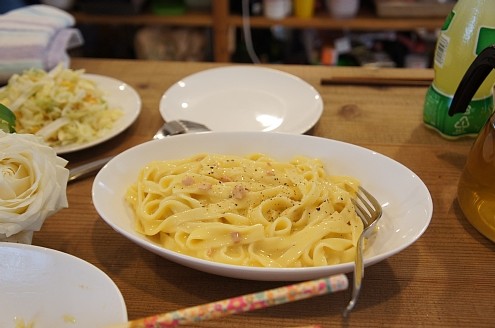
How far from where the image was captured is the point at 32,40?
1.47m

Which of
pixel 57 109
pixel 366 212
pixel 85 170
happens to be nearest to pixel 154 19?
pixel 57 109

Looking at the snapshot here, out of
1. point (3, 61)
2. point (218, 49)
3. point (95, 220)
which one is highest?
point (3, 61)

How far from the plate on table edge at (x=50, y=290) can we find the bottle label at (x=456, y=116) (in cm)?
91

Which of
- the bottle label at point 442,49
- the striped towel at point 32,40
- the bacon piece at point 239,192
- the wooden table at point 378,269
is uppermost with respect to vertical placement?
the bottle label at point 442,49

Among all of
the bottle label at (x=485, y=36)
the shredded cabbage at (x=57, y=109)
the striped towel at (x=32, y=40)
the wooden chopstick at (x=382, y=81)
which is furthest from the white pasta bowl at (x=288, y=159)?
the striped towel at (x=32, y=40)

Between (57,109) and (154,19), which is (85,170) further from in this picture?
(154,19)

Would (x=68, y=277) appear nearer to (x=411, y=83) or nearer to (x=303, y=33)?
(x=411, y=83)

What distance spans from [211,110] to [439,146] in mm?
632

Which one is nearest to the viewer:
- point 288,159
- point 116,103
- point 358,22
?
point 288,159

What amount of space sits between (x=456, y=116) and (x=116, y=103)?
3.02ft

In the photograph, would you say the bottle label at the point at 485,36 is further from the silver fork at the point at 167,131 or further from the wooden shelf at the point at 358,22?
the wooden shelf at the point at 358,22

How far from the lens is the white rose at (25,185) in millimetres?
752

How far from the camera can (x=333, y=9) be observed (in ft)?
8.21

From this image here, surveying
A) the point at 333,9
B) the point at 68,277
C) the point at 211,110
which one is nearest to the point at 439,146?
the point at 211,110
